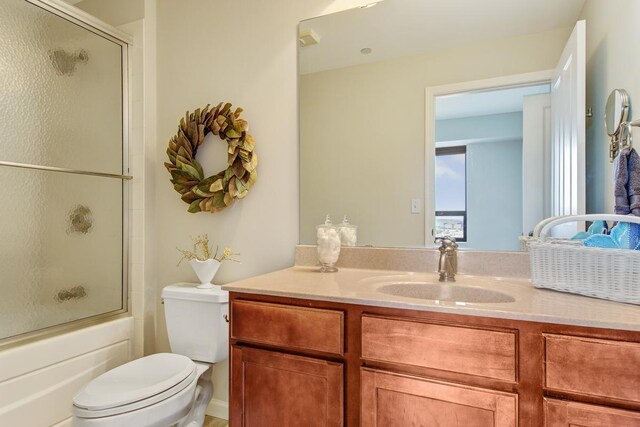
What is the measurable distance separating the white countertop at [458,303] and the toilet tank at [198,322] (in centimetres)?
39

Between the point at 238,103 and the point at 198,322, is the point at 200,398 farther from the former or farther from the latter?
the point at 238,103

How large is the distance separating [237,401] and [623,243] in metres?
1.27

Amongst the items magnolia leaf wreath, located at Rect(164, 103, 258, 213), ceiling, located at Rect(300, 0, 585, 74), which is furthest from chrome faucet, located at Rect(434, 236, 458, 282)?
magnolia leaf wreath, located at Rect(164, 103, 258, 213)

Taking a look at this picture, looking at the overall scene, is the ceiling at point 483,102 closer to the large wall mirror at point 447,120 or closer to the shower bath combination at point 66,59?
Answer: the large wall mirror at point 447,120

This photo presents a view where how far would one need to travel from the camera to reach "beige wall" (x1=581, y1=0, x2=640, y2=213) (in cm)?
106

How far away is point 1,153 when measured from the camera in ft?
5.15

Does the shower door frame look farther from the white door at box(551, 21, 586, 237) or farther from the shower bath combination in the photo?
the white door at box(551, 21, 586, 237)

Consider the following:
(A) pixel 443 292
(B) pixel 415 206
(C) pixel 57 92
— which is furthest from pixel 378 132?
(C) pixel 57 92

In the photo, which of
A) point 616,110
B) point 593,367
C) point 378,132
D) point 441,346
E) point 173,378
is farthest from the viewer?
point 378,132

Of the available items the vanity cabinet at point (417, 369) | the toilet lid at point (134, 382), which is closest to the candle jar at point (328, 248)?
the vanity cabinet at point (417, 369)

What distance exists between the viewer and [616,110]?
1.12 meters

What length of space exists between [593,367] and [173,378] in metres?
1.34

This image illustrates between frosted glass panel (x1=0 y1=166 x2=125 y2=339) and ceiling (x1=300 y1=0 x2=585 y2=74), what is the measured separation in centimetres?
133

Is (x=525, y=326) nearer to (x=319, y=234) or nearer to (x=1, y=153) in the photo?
(x=319, y=234)
